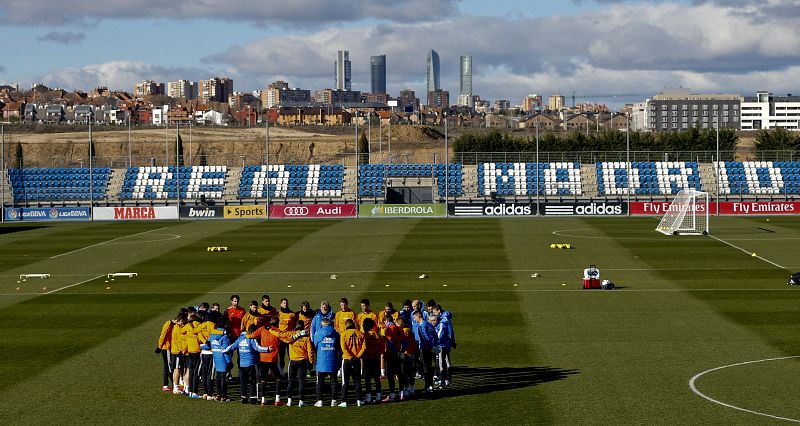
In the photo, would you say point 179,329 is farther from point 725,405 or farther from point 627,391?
point 725,405

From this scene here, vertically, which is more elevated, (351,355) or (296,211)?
(296,211)

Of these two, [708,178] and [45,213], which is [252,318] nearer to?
[45,213]

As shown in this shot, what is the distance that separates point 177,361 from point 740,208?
67194 millimetres

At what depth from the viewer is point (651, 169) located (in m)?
98.5

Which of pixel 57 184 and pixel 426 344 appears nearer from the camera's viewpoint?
pixel 426 344

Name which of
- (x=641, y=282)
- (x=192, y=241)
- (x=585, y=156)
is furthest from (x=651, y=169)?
(x=641, y=282)

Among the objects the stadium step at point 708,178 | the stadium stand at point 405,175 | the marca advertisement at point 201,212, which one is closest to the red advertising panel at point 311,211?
the marca advertisement at point 201,212

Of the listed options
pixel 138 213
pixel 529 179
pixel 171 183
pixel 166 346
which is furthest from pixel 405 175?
pixel 166 346

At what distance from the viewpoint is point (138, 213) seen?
8550 centimetres

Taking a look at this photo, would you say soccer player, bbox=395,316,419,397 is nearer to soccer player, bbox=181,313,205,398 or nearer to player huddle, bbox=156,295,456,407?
player huddle, bbox=156,295,456,407

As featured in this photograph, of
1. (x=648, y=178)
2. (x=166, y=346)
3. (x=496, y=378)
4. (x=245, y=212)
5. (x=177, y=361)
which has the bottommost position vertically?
(x=496, y=378)

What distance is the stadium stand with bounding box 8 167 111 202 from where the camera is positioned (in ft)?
309

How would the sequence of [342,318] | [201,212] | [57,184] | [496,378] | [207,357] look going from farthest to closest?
[57,184], [201,212], [496,378], [342,318], [207,357]

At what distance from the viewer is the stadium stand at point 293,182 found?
94.8 m
